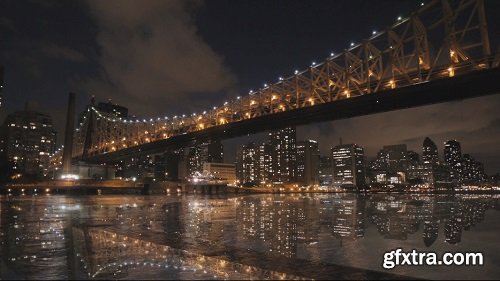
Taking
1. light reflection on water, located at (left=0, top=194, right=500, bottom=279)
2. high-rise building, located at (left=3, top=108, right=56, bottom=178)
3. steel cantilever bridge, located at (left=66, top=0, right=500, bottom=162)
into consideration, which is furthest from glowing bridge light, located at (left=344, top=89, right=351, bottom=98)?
high-rise building, located at (left=3, top=108, right=56, bottom=178)

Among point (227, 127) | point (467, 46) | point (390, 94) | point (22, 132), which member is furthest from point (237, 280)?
point (22, 132)

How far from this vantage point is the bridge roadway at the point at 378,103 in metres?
44.4

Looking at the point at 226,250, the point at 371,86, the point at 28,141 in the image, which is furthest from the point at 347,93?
the point at 28,141

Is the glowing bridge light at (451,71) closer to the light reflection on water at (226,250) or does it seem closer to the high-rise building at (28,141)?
the light reflection on water at (226,250)

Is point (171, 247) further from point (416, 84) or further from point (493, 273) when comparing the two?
point (416, 84)

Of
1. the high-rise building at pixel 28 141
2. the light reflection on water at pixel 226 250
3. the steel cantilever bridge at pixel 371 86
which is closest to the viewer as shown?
the light reflection on water at pixel 226 250

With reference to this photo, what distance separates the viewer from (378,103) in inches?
2196

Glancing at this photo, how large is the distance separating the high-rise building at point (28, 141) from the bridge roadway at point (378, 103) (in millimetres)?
122159

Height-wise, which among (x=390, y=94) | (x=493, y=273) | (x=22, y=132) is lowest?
(x=493, y=273)

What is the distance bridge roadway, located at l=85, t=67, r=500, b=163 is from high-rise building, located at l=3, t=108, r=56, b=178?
12216 cm

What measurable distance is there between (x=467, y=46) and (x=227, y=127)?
50.7 meters

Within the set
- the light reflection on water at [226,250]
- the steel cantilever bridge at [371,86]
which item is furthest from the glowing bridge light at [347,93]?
the light reflection on water at [226,250]

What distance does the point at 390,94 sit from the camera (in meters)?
51.5

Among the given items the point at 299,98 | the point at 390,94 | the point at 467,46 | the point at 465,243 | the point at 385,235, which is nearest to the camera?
the point at 465,243
